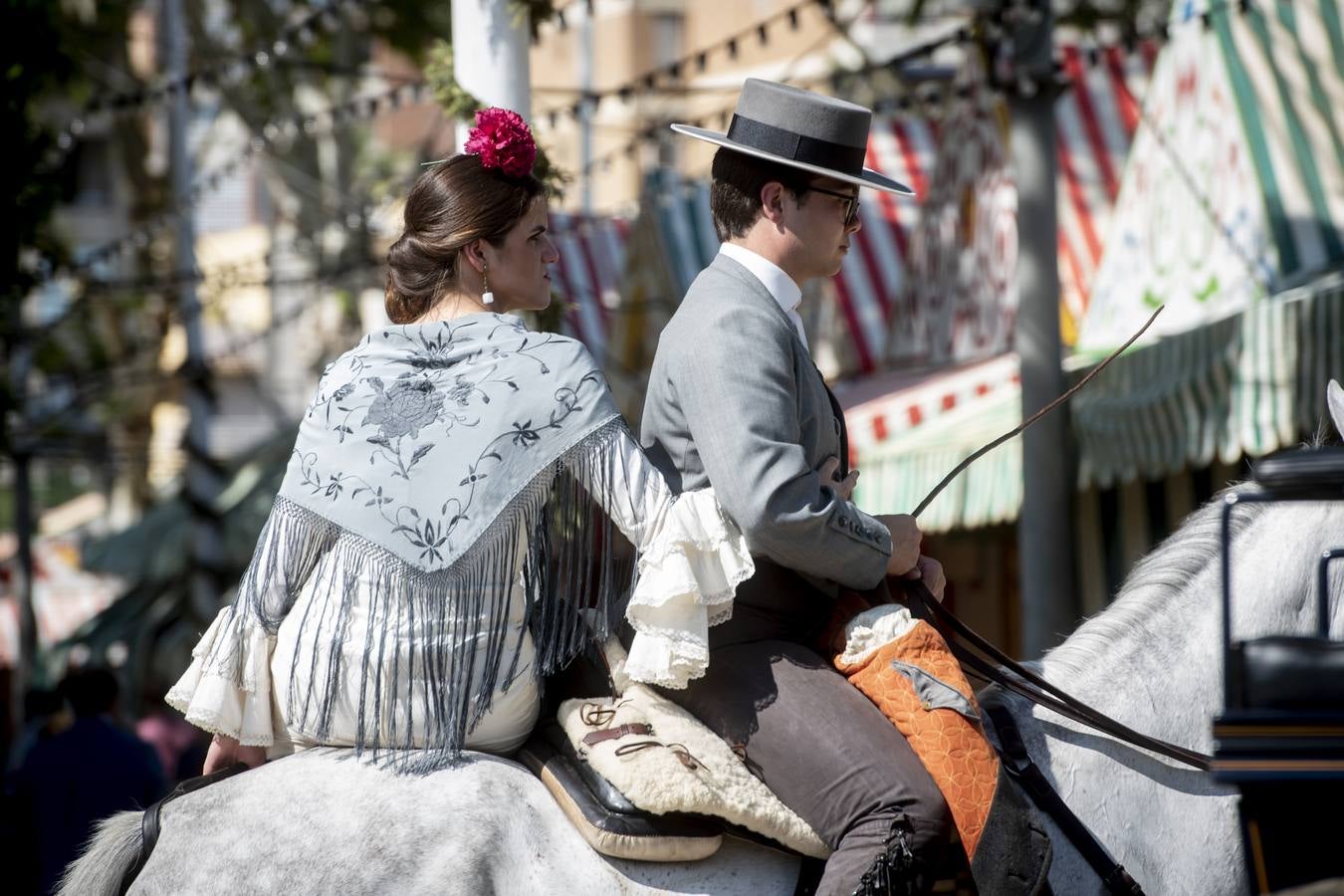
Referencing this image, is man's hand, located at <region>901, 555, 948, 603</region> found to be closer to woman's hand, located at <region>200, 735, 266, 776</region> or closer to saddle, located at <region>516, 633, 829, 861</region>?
saddle, located at <region>516, 633, 829, 861</region>

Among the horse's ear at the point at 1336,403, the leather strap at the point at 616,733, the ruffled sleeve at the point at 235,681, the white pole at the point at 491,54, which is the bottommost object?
the leather strap at the point at 616,733

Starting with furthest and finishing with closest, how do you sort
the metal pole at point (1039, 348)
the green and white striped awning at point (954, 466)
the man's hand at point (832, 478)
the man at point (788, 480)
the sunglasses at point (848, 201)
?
the green and white striped awning at point (954, 466), the metal pole at point (1039, 348), the sunglasses at point (848, 201), the man's hand at point (832, 478), the man at point (788, 480)

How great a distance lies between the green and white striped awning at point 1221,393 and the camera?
6762 mm

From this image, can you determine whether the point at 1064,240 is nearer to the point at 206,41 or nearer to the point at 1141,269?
the point at 1141,269

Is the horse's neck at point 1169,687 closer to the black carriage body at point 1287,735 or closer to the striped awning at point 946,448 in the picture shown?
the black carriage body at point 1287,735

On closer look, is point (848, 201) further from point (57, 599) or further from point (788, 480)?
point (57, 599)

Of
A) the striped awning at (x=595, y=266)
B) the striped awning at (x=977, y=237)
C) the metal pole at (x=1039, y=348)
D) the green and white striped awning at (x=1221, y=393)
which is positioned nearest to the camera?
the green and white striped awning at (x=1221, y=393)

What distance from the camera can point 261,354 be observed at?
38969mm

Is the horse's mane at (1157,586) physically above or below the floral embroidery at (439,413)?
below

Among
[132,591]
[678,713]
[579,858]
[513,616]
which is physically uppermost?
[513,616]

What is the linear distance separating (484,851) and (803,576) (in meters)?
0.91

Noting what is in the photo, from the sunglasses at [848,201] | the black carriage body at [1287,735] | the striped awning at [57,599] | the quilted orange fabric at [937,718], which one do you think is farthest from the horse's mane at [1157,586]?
the striped awning at [57,599]

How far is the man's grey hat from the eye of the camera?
352 cm

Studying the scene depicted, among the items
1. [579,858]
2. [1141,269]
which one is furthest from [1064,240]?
[579,858]
